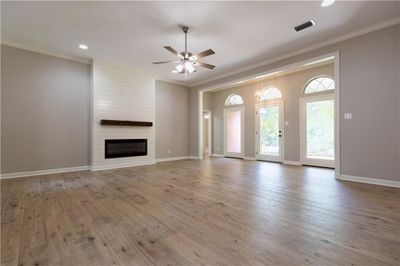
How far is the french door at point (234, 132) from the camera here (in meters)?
7.59

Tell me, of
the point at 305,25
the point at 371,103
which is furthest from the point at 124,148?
the point at 371,103

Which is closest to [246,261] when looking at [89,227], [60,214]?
[89,227]

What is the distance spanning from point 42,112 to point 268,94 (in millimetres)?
6921

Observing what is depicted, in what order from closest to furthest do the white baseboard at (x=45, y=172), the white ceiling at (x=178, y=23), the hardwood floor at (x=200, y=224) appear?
the hardwood floor at (x=200, y=224)
the white ceiling at (x=178, y=23)
the white baseboard at (x=45, y=172)

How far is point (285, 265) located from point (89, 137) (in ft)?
18.0

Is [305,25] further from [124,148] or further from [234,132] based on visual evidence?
[124,148]

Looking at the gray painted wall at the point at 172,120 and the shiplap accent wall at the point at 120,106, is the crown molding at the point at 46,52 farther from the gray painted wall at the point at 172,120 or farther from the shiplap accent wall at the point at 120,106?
the gray painted wall at the point at 172,120

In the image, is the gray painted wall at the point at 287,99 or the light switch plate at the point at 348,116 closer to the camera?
the light switch plate at the point at 348,116

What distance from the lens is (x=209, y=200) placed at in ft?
9.12

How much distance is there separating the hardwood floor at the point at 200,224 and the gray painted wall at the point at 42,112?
3.64ft

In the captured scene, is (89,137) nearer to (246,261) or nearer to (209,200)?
(209,200)

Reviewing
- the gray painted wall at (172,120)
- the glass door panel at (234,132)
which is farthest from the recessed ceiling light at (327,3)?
the gray painted wall at (172,120)

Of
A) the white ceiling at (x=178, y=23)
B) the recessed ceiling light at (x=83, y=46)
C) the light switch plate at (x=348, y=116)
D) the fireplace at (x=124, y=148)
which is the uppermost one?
the recessed ceiling light at (x=83, y=46)

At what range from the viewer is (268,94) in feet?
22.3
